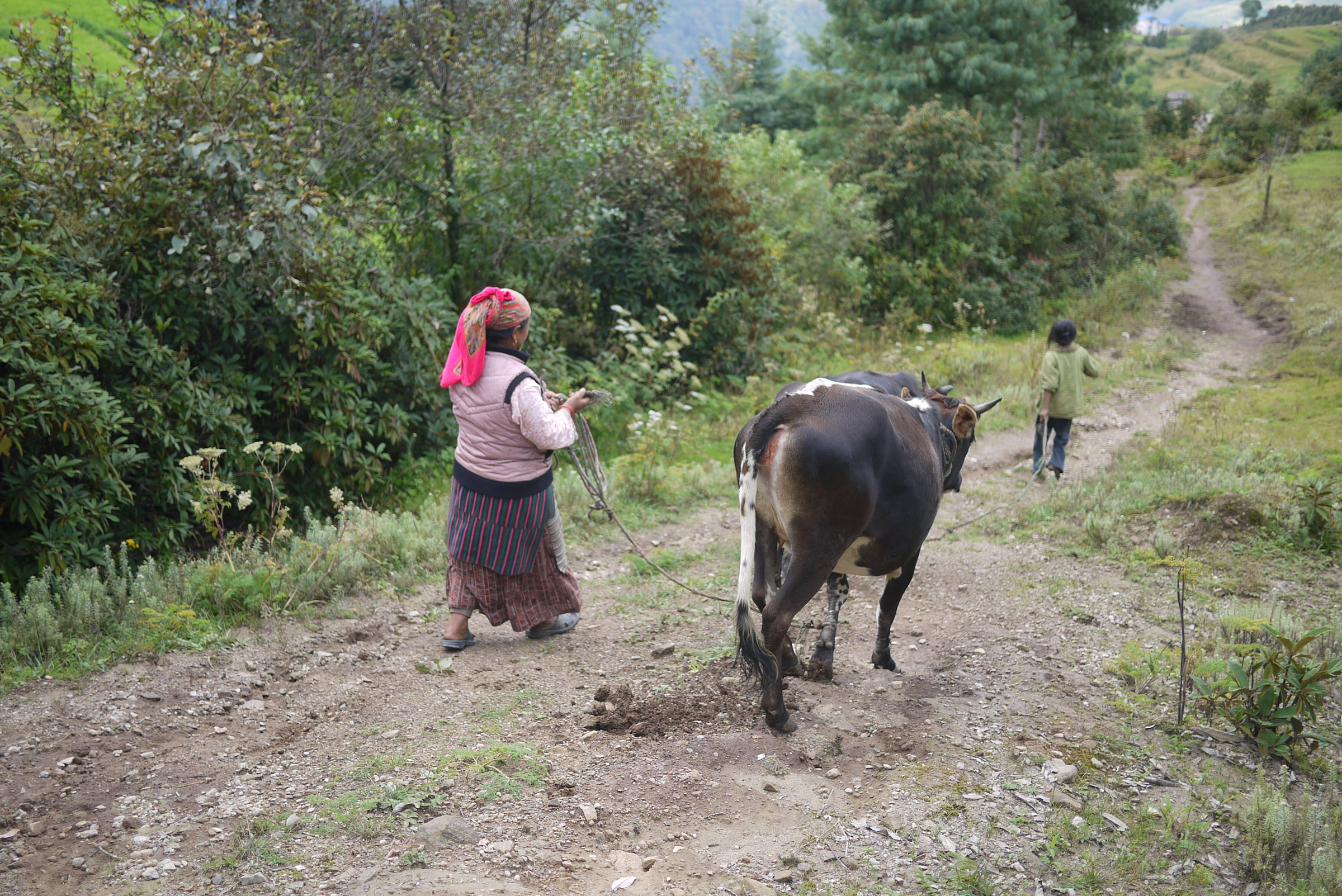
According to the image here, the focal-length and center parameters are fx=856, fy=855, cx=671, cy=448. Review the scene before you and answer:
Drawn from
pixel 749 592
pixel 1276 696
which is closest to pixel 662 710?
pixel 749 592

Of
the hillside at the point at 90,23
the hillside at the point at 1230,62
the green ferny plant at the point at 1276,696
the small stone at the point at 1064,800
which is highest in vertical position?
the hillside at the point at 1230,62

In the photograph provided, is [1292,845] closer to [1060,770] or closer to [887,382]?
[1060,770]

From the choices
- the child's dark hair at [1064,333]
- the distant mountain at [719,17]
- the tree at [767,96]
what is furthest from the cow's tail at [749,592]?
the distant mountain at [719,17]

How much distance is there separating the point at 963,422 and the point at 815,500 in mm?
1731

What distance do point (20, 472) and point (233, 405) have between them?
1586 millimetres

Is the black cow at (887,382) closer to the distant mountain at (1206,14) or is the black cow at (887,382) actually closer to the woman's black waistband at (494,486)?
the woman's black waistband at (494,486)

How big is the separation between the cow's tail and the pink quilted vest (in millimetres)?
1318

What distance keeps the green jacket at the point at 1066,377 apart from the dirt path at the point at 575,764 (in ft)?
11.3

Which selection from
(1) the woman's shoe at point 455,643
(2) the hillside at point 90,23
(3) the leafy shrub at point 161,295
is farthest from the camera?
(2) the hillside at point 90,23

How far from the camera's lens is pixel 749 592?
3.75 meters

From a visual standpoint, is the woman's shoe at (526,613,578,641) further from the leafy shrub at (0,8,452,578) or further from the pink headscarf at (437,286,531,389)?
the leafy shrub at (0,8,452,578)

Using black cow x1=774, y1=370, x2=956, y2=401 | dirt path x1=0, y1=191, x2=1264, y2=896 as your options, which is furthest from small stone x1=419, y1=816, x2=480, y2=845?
black cow x1=774, y1=370, x2=956, y2=401

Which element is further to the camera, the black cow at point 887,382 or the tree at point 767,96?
the tree at point 767,96

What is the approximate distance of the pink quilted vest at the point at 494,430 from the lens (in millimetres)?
4508
